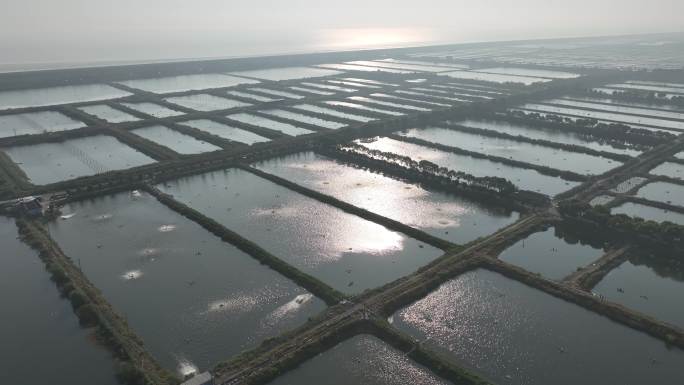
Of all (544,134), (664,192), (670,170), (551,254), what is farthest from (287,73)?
(551,254)

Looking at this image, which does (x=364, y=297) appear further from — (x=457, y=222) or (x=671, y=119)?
(x=671, y=119)

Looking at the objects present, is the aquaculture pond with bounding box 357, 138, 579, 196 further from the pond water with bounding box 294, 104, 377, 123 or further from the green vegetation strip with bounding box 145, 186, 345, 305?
the green vegetation strip with bounding box 145, 186, 345, 305

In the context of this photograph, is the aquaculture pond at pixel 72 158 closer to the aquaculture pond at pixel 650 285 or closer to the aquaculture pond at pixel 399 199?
the aquaculture pond at pixel 399 199

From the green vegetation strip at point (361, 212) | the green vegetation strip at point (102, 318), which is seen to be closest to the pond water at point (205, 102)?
the green vegetation strip at point (361, 212)

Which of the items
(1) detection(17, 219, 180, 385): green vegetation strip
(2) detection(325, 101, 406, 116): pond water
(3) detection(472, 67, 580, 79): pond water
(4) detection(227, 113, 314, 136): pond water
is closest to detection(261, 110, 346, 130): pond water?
(4) detection(227, 113, 314, 136): pond water

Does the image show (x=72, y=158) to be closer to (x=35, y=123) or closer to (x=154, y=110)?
(x=35, y=123)

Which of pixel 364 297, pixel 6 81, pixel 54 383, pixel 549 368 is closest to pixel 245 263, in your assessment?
pixel 364 297

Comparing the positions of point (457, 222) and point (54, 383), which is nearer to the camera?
point (54, 383)
